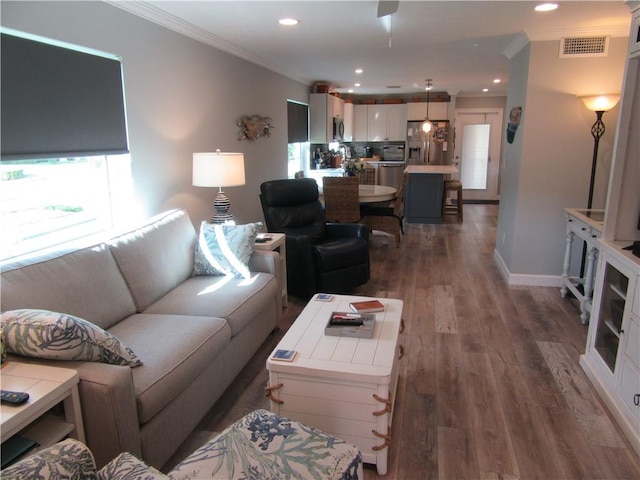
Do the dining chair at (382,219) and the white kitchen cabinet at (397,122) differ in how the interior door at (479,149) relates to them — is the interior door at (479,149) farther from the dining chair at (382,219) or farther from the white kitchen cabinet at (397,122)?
the dining chair at (382,219)

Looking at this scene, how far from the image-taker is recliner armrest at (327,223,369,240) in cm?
445

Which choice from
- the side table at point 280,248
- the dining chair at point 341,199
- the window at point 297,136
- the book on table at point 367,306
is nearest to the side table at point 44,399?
the book on table at point 367,306

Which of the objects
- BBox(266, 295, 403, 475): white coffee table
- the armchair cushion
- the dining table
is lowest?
BBox(266, 295, 403, 475): white coffee table

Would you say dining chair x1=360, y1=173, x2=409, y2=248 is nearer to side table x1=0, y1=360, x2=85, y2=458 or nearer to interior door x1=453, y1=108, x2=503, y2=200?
interior door x1=453, y1=108, x2=503, y2=200

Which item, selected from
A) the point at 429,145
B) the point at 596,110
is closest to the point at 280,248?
the point at 596,110

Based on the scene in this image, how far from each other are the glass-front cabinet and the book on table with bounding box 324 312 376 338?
1.37m

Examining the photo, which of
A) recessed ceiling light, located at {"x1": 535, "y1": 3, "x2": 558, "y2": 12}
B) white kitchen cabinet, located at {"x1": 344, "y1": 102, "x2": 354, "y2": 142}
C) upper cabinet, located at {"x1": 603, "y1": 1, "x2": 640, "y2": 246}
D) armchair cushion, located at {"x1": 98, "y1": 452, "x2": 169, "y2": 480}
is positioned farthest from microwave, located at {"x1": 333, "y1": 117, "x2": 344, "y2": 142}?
armchair cushion, located at {"x1": 98, "y1": 452, "x2": 169, "y2": 480}

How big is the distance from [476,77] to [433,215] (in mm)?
2254

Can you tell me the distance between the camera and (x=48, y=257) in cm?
218

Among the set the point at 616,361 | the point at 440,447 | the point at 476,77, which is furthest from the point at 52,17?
the point at 476,77

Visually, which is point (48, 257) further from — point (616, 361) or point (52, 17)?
point (616, 361)

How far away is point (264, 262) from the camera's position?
Answer: 3359 millimetres

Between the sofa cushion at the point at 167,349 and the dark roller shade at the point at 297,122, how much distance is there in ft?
14.5

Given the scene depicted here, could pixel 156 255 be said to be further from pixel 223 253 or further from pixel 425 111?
pixel 425 111
